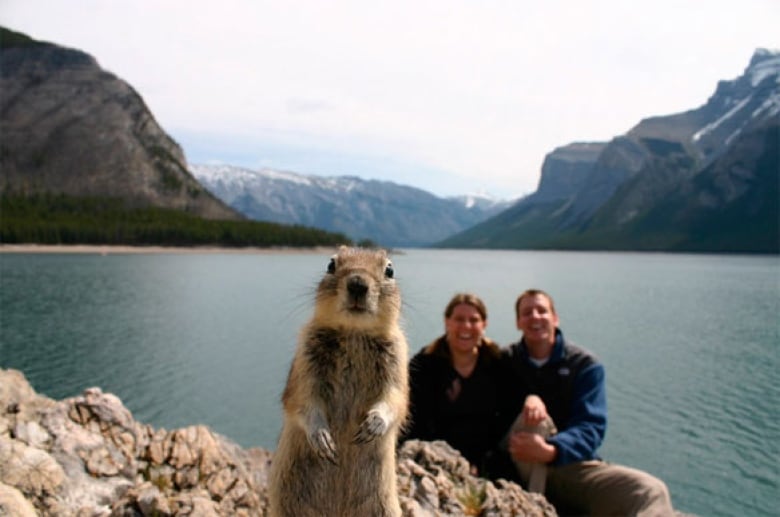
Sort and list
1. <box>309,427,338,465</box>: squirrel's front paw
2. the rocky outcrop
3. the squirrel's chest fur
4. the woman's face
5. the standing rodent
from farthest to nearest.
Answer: the woman's face, the rocky outcrop, the squirrel's chest fur, the standing rodent, <box>309,427,338,465</box>: squirrel's front paw

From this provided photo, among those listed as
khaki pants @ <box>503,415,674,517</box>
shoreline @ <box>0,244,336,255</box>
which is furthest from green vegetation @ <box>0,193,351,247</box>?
khaki pants @ <box>503,415,674,517</box>

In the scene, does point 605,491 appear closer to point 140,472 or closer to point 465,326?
point 465,326

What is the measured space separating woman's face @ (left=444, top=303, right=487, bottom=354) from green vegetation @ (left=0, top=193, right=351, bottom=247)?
535 ft

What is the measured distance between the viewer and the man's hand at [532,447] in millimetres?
8570

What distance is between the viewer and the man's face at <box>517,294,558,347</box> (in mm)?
9242

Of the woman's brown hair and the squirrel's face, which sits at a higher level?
the squirrel's face

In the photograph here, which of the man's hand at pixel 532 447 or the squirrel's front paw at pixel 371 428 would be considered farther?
the man's hand at pixel 532 447

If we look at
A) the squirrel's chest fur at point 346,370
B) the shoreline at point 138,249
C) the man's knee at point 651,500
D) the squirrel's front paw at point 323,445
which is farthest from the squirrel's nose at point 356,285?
the shoreline at point 138,249

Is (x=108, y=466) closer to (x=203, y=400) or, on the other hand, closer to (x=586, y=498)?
Result: (x=586, y=498)

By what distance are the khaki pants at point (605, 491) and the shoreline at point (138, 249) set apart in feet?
389

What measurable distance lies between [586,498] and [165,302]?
5713cm

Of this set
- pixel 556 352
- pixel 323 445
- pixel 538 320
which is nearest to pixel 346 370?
pixel 323 445

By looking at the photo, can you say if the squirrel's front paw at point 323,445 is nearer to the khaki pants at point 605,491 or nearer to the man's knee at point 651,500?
the khaki pants at point 605,491

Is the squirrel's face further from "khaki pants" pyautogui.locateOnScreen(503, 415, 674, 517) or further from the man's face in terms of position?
"khaki pants" pyautogui.locateOnScreen(503, 415, 674, 517)
